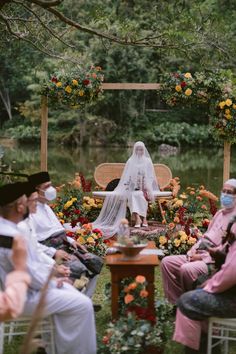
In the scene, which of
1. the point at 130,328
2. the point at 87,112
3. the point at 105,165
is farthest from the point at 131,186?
the point at 87,112

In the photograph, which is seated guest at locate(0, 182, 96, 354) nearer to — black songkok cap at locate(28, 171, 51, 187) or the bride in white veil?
black songkok cap at locate(28, 171, 51, 187)

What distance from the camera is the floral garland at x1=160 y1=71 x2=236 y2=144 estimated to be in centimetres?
1063

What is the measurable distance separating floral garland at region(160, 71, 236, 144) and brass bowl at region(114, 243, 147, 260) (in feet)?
19.7

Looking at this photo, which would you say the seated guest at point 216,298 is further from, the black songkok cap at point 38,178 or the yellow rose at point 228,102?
the yellow rose at point 228,102

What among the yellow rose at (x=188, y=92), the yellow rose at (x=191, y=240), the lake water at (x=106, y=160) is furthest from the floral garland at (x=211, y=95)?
the lake water at (x=106, y=160)

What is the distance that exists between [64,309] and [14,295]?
7.02 ft

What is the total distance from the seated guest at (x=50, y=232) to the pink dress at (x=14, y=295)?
310cm

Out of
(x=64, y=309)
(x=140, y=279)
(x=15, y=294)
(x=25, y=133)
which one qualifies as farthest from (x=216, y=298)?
(x=25, y=133)

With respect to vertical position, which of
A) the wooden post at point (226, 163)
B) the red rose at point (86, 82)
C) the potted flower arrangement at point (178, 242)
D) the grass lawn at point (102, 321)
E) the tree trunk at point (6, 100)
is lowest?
the grass lawn at point (102, 321)

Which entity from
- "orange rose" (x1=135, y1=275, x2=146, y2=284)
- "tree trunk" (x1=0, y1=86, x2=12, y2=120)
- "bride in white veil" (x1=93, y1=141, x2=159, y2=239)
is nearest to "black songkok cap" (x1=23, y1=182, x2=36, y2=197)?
"orange rose" (x1=135, y1=275, x2=146, y2=284)

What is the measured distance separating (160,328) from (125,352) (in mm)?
430

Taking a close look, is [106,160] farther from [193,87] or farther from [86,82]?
[193,87]

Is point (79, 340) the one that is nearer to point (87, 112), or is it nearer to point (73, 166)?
point (73, 166)

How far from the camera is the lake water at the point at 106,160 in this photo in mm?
21688
